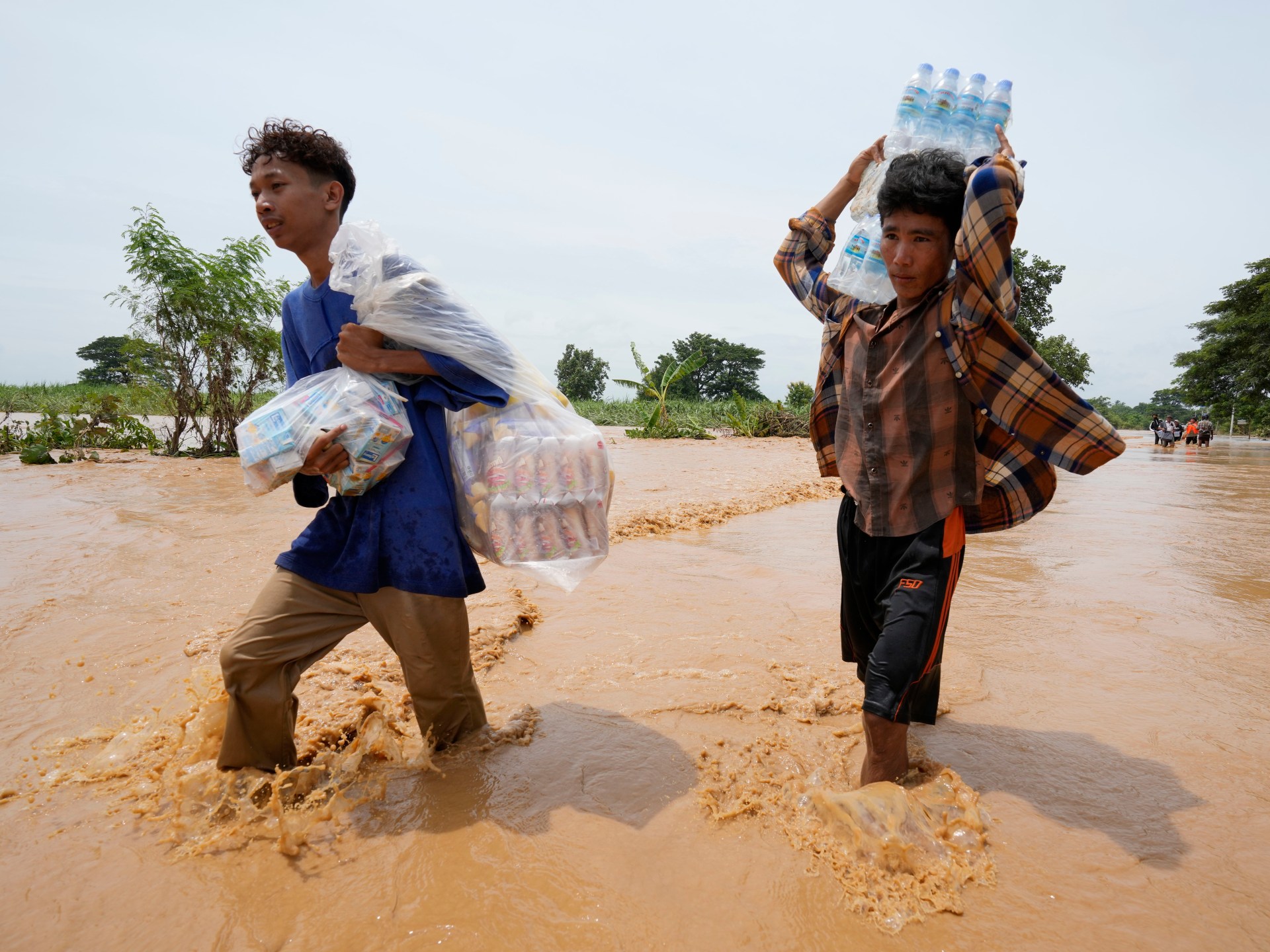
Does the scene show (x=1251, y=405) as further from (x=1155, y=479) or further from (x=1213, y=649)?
(x=1213, y=649)

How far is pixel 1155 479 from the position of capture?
40.2ft

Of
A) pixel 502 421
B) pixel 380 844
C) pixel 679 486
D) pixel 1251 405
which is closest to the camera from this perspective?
pixel 380 844

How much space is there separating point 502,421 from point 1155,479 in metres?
13.2

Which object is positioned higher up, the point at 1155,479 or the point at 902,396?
the point at 902,396

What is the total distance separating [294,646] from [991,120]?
239 cm

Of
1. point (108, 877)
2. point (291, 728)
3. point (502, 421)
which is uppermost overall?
point (502, 421)

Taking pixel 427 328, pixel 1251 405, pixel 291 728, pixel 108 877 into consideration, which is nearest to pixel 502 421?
pixel 427 328

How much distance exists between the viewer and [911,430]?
2062 mm

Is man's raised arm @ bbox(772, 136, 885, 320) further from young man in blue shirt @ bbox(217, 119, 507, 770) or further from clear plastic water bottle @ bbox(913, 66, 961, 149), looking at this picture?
young man in blue shirt @ bbox(217, 119, 507, 770)

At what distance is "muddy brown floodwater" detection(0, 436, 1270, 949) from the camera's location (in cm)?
169

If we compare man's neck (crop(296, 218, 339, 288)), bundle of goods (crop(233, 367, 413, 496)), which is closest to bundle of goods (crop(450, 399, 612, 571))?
bundle of goods (crop(233, 367, 413, 496))

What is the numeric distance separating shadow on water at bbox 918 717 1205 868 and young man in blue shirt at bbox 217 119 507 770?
158cm

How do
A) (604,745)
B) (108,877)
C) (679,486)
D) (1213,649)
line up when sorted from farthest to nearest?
(679,486) < (1213,649) < (604,745) < (108,877)

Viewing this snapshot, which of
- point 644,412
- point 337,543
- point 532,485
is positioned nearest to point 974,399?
point 532,485
